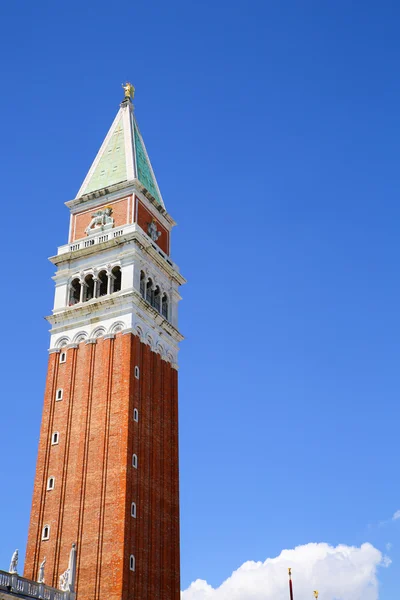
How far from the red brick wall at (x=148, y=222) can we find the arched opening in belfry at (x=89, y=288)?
21.7ft

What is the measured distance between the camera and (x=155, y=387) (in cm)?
6669

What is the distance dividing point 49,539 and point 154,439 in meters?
10.9

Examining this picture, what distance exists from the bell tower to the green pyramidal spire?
0.70ft

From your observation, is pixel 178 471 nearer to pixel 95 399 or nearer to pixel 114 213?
pixel 95 399

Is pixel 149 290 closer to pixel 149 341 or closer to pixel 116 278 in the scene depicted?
pixel 116 278

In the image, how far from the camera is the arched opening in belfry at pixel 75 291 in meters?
69.7

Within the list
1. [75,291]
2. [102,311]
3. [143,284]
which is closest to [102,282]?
[75,291]

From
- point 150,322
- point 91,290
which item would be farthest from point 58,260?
point 150,322

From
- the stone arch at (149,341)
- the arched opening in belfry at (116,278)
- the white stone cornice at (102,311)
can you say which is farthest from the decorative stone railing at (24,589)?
the arched opening in belfry at (116,278)

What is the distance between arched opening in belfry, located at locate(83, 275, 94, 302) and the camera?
69.3 meters

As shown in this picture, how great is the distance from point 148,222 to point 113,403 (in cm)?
1900

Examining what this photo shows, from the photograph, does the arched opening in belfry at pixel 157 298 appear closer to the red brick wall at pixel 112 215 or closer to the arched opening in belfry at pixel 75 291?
the red brick wall at pixel 112 215

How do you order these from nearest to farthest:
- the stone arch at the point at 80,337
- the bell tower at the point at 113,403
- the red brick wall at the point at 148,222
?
the bell tower at the point at 113,403
the stone arch at the point at 80,337
the red brick wall at the point at 148,222

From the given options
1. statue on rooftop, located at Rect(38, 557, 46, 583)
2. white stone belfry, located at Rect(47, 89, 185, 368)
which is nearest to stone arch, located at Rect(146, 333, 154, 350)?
white stone belfry, located at Rect(47, 89, 185, 368)
